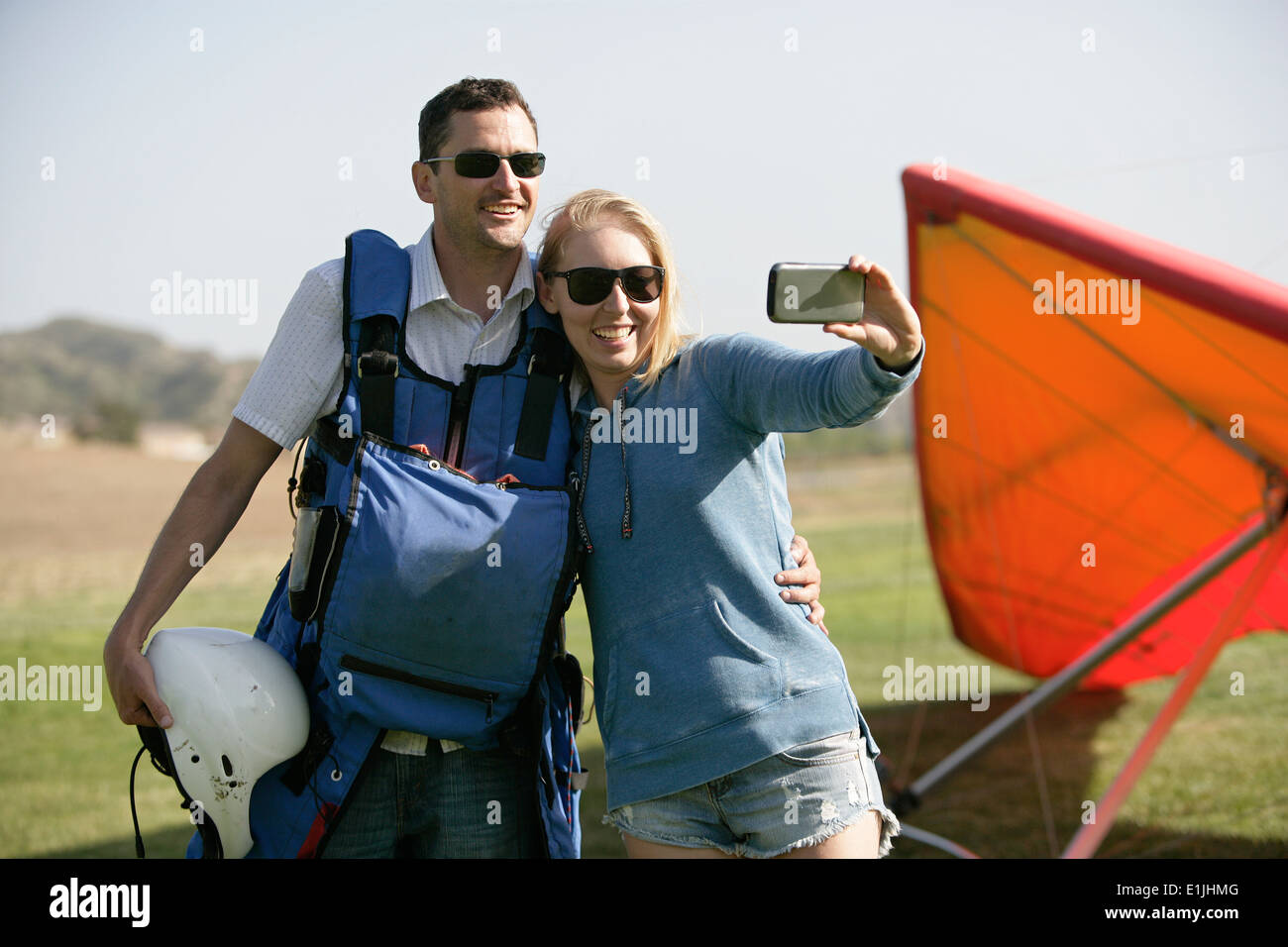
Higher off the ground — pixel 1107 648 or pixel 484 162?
pixel 484 162

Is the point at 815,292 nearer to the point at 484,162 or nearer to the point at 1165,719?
the point at 484,162

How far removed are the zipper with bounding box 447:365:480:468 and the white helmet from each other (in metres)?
0.60

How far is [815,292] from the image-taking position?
6.18 feet

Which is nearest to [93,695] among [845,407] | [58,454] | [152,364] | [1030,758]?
[1030,758]

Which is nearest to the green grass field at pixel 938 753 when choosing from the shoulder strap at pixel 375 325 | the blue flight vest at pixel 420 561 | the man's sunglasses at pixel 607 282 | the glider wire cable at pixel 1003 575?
the glider wire cable at pixel 1003 575

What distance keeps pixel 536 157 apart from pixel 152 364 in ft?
334

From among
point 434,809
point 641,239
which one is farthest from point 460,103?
point 434,809

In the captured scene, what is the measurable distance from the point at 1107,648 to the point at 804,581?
10.4 ft

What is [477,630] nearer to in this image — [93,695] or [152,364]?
[93,695]

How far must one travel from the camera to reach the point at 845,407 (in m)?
1.90

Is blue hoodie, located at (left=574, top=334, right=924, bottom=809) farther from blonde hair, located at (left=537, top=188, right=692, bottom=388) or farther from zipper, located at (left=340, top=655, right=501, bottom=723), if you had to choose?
zipper, located at (left=340, top=655, right=501, bottom=723)

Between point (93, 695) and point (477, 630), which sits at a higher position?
point (477, 630)

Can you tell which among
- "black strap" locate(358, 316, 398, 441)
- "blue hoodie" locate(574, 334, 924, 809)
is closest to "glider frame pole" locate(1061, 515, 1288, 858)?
"blue hoodie" locate(574, 334, 924, 809)
